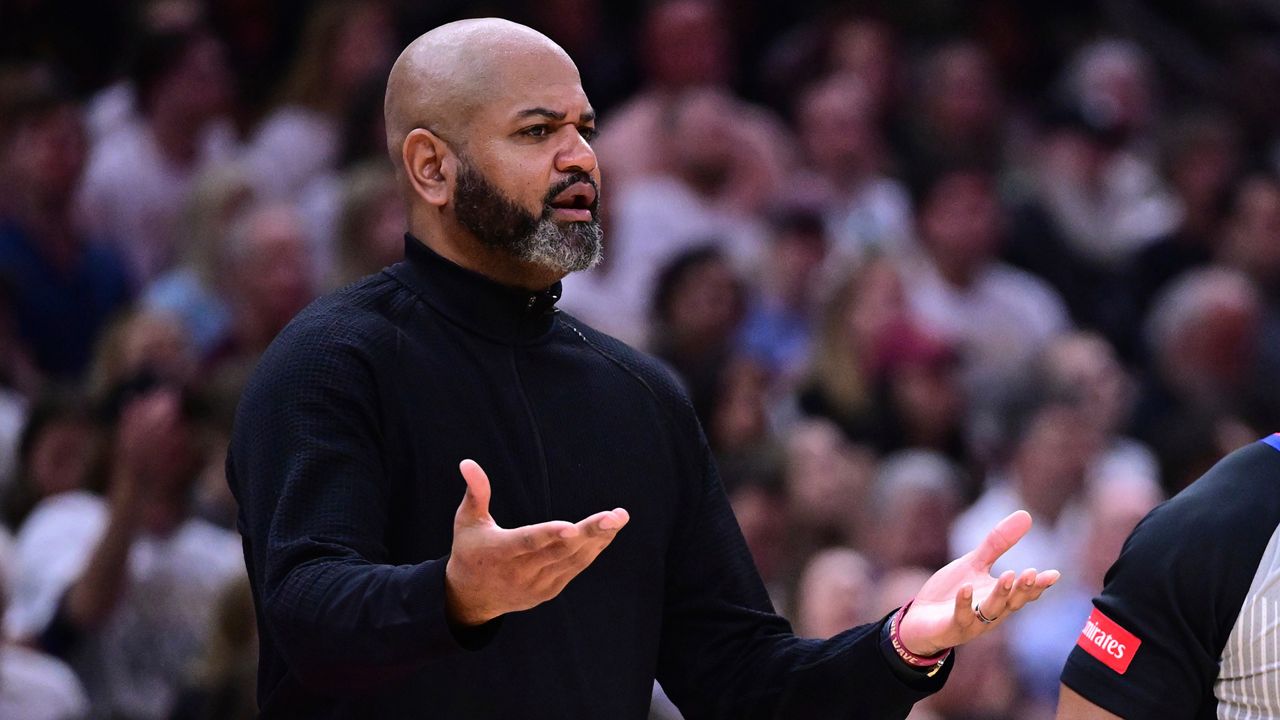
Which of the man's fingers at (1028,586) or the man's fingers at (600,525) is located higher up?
the man's fingers at (600,525)

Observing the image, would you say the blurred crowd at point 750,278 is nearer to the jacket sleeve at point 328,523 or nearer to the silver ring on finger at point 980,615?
the jacket sleeve at point 328,523

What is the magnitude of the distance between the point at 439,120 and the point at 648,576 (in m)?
0.72

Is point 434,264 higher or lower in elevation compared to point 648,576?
higher

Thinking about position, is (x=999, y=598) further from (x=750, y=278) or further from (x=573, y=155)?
(x=750, y=278)

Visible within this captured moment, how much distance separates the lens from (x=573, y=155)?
2.78 m

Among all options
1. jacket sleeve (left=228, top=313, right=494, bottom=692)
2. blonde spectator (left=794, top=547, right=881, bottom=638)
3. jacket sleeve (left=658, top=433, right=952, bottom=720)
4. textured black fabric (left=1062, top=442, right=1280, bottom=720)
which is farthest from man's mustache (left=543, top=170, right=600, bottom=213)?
blonde spectator (left=794, top=547, right=881, bottom=638)

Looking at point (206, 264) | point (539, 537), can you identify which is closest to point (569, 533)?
point (539, 537)

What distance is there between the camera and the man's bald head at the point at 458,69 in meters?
2.77

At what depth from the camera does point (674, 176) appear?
24.4 feet

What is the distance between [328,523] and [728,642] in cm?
75

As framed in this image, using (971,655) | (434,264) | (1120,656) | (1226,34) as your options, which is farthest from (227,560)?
(1226,34)

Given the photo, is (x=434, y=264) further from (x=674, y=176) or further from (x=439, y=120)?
(x=674, y=176)

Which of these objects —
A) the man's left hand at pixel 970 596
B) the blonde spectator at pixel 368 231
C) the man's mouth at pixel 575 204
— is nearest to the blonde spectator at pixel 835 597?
the blonde spectator at pixel 368 231

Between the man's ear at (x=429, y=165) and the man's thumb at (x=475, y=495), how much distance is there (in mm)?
645
